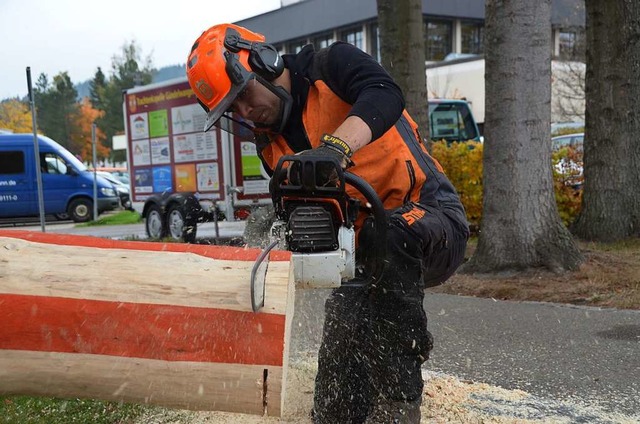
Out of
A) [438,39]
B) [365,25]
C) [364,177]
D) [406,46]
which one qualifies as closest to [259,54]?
[364,177]

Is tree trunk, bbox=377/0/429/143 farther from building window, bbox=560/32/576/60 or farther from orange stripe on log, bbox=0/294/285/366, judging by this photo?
building window, bbox=560/32/576/60

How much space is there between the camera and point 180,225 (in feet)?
34.9

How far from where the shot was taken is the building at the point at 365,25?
113 feet

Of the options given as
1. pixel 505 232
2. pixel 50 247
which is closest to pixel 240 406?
pixel 50 247

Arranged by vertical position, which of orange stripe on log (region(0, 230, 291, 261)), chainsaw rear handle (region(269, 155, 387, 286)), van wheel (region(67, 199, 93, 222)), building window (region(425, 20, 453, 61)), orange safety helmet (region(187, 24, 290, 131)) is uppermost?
building window (region(425, 20, 453, 61))

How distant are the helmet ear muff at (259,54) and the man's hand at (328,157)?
0.55 m

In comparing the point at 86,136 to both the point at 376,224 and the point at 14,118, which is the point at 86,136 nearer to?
the point at 14,118

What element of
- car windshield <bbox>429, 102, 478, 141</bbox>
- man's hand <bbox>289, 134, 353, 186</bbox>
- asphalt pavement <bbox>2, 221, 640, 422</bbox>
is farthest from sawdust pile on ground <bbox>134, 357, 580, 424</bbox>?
car windshield <bbox>429, 102, 478, 141</bbox>

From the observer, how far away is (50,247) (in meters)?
2.20

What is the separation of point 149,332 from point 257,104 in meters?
1.11

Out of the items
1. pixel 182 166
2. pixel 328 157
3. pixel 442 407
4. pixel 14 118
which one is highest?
pixel 14 118

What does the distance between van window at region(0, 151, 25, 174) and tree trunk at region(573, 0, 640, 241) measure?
15.2 m

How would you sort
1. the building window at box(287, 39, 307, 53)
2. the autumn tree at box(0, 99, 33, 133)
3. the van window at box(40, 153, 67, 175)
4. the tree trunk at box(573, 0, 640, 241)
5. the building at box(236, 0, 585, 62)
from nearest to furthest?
the tree trunk at box(573, 0, 640, 241) < the van window at box(40, 153, 67, 175) < the autumn tree at box(0, 99, 33, 133) < the building at box(236, 0, 585, 62) < the building window at box(287, 39, 307, 53)

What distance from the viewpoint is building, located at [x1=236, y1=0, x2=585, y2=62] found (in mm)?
34562
